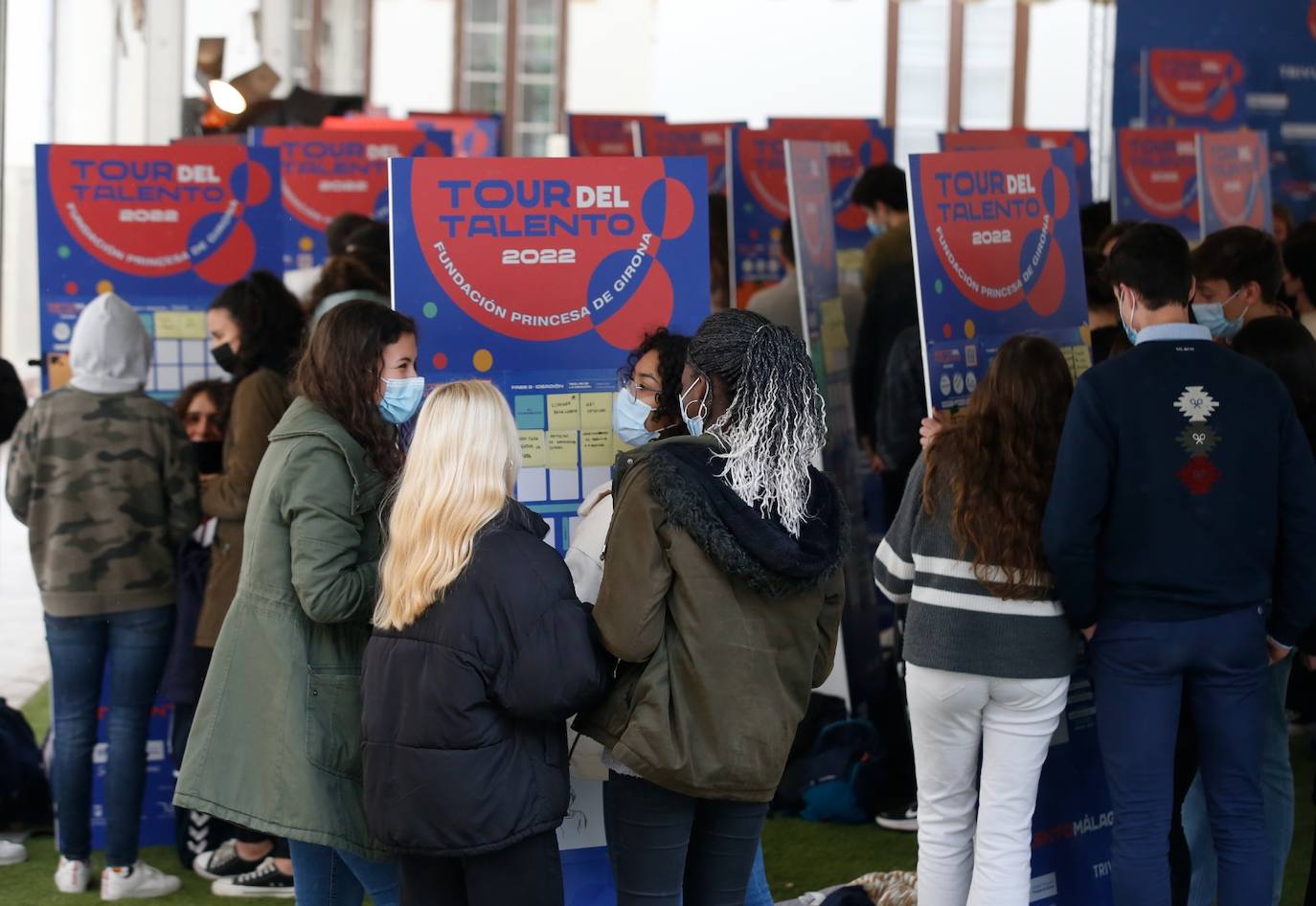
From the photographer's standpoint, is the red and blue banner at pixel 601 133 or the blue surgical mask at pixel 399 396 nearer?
the blue surgical mask at pixel 399 396

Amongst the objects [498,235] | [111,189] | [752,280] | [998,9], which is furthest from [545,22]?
[498,235]

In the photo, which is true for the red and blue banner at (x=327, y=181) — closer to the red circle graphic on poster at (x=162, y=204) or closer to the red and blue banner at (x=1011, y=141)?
the red circle graphic on poster at (x=162, y=204)

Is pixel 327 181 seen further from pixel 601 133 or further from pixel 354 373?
pixel 354 373

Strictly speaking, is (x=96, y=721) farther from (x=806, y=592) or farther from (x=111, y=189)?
(x=806, y=592)

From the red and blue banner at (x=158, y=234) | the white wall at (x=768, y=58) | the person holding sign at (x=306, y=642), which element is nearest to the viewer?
the person holding sign at (x=306, y=642)

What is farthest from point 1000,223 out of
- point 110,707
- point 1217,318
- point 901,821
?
point 110,707

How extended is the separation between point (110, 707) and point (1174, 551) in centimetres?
247

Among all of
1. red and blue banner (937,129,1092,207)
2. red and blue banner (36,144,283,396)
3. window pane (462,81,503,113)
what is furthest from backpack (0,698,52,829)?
window pane (462,81,503,113)

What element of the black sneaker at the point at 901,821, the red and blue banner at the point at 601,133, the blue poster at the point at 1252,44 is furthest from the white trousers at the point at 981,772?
the blue poster at the point at 1252,44

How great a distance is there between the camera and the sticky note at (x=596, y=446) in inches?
125

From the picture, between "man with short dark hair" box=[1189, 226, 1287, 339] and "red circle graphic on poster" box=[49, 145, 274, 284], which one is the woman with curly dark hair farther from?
"red circle graphic on poster" box=[49, 145, 274, 284]

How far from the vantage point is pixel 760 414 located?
243 centimetres

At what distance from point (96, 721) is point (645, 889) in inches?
73.7

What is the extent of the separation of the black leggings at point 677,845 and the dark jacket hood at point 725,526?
38 cm
